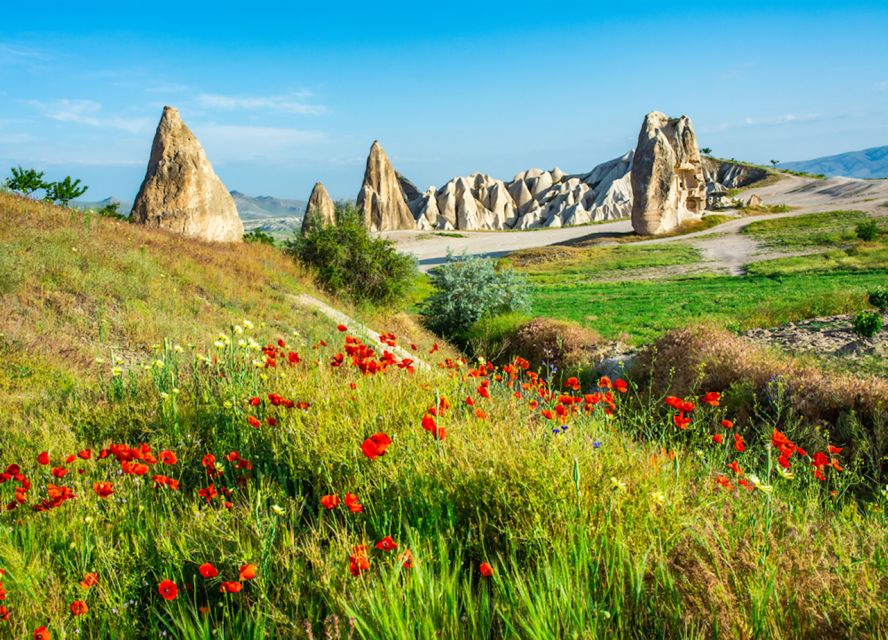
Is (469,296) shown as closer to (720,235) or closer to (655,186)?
(720,235)

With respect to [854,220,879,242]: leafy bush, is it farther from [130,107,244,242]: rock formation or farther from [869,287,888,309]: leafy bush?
[130,107,244,242]: rock formation

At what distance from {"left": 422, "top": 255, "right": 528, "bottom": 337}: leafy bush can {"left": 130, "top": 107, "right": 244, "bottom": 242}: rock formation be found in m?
8.96

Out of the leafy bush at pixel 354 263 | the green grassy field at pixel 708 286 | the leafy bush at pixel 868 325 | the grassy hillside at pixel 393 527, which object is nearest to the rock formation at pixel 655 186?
the green grassy field at pixel 708 286

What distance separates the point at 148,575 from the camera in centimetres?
286

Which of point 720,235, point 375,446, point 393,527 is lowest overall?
point 393,527

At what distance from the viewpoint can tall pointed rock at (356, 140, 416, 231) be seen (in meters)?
68.3

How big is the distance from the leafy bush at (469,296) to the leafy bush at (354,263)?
143 cm

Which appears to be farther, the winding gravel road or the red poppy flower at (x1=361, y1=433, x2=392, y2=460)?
the winding gravel road

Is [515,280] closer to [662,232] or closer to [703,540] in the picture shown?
[703,540]

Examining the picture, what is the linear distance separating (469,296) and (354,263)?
4.27 meters

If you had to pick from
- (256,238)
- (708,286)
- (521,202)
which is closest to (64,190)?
(256,238)

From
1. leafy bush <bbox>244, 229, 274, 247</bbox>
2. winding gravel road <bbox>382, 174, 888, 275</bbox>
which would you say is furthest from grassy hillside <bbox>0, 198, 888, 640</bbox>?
winding gravel road <bbox>382, 174, 888, 275</bbox>

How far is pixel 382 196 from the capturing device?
68938 mm

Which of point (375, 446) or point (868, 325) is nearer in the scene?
point (375, 446)
